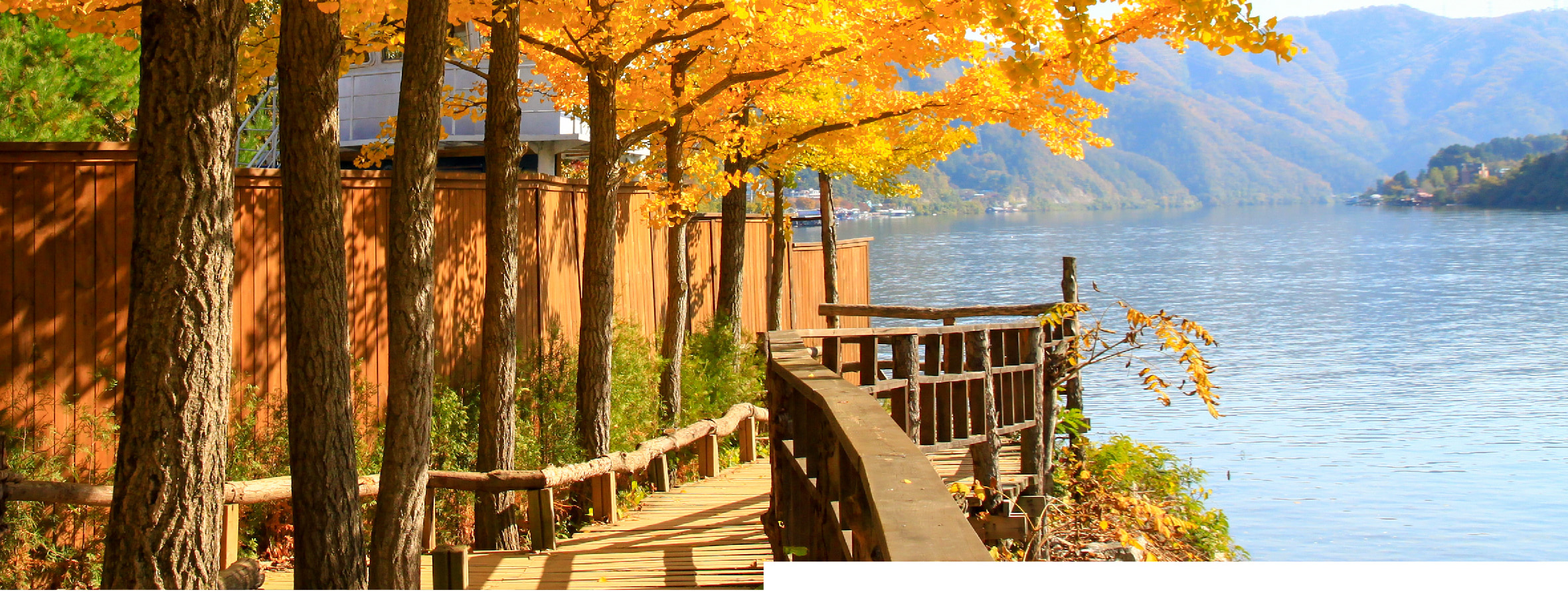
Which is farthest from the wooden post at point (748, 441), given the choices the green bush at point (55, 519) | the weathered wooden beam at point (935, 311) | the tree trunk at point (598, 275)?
A: the green bush at point (55, 519)

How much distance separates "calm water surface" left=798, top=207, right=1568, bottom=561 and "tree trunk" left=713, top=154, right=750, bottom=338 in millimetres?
8691

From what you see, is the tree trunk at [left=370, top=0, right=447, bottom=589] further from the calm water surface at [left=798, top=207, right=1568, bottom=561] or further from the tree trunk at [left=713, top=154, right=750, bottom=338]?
the calm water surface at [left=798, top=207, right=1568, bottom=561]

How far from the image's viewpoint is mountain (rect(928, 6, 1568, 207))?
4466 centimetres

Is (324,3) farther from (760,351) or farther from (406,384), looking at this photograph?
(760,351)

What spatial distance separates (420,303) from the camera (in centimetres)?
557

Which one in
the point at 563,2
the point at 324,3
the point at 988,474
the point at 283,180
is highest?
the point at 563,2

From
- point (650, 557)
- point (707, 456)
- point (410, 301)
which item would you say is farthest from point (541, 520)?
point (707, 456)

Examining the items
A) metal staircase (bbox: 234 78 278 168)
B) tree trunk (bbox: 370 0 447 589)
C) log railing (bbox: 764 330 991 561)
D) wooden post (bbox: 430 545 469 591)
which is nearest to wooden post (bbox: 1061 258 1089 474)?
log railing (bbox: 764 330 991 561)

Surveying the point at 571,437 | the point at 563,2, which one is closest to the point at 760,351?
the point at 571,437

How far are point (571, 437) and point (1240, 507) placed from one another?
1466cm

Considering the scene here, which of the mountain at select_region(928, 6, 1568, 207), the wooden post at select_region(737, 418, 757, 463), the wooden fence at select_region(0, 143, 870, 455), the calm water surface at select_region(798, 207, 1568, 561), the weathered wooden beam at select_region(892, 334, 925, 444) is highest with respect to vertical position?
the mountain at select_region(928, 6, 1568, 207)

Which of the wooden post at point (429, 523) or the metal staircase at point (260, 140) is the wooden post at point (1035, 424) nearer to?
the wooden post at point (429, 523)

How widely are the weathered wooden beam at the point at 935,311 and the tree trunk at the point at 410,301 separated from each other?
18.2 ft

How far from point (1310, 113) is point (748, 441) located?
60811 mm
